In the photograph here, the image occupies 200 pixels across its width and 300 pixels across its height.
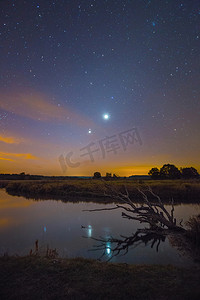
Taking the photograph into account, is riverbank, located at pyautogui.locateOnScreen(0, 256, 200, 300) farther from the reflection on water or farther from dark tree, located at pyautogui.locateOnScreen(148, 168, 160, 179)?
dark tree, located at pyautogui.locateOnScreen(148, 168, 160, 179)

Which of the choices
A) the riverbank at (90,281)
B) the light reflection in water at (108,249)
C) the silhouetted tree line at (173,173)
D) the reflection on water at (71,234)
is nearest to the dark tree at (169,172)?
the silhouetted tree line at (173,173)

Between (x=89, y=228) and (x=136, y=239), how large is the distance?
3.54 m

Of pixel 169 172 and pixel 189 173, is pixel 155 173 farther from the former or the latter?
pixel 189 173

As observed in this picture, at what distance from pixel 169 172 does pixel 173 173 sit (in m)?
1.77

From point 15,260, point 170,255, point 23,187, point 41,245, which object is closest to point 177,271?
point 170,255

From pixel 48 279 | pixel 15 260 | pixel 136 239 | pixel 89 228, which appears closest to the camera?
pixel 48 279

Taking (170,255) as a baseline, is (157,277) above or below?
above

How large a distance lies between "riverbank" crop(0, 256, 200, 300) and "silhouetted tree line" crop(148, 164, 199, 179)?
236 feet

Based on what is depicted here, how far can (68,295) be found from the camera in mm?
3887

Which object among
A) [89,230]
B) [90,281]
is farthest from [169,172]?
[90,281]

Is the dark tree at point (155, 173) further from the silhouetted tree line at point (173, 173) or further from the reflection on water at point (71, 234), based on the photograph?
the reflection on water at point (71, 234)

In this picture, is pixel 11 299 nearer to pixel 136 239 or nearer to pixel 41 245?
pixel 41 245

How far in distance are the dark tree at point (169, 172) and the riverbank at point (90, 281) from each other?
7187 centimetres

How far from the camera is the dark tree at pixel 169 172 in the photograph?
238 ft
